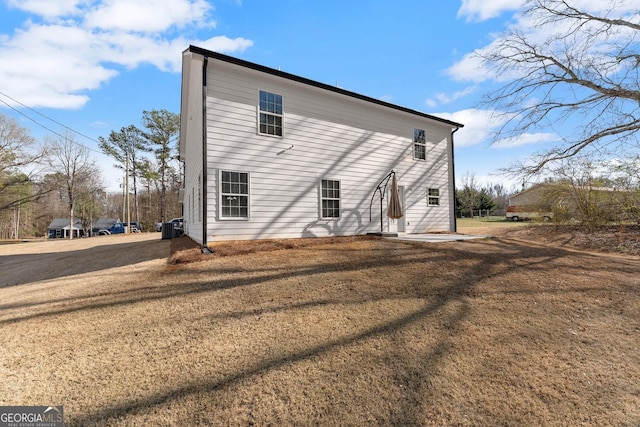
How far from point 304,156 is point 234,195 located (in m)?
2.75

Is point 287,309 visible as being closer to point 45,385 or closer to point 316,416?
point 316,416

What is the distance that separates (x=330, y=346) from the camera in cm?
327

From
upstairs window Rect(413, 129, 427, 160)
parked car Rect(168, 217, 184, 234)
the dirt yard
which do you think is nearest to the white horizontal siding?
upstairs window Rect(413, 129, 427, 160)

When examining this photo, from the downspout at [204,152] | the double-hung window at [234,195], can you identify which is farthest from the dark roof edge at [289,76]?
the double-hung window at [234,195]

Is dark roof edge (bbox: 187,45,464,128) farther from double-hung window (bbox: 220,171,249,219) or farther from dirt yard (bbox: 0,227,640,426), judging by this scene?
dirt yard (bbox: 0,227,640,426)

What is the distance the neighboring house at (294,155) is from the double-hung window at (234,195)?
0.03 metres

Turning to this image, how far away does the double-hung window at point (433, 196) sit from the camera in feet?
43.5

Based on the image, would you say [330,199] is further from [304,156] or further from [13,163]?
[13,163]

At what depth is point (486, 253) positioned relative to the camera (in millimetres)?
7406

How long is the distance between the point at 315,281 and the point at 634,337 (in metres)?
4.45

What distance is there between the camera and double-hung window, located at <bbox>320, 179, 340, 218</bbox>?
1008cm

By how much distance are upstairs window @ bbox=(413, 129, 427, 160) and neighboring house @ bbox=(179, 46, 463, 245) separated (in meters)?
0.04

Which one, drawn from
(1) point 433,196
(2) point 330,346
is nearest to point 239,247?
(2) point 330,346

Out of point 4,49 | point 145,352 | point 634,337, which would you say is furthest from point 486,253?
point 4,49
